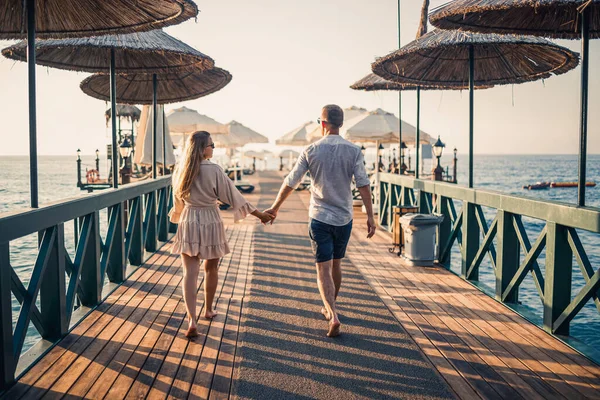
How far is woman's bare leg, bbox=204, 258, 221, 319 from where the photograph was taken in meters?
5.13

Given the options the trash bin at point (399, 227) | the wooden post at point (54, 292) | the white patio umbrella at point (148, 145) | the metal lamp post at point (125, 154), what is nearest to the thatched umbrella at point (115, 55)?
the wooden post at point (54, 292)

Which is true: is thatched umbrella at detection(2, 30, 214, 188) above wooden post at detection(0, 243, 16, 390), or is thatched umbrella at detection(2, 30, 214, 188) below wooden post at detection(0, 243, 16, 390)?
above

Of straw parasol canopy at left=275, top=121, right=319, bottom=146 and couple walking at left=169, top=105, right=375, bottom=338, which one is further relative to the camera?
straw parasol canopy at left=275, top=121, right=319, bottom=146

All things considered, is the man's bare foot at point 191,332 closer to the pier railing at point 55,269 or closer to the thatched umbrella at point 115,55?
the pier railing at point 55,269

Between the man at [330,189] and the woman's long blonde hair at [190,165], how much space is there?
31.4 inches

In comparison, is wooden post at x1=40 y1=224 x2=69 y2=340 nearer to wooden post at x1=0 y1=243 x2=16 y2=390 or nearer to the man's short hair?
wooden post at x1=0 y1=243 x2=16 y2=390

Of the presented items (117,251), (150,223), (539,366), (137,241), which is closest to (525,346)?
(539,366)

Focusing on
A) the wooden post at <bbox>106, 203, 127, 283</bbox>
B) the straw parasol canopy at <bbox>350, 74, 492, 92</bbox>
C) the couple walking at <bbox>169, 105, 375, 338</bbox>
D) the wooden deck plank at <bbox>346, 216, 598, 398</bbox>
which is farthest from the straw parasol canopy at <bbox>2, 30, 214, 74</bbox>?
the wooden deck plank at <bbox>346, 216, 598, 398</bbox>

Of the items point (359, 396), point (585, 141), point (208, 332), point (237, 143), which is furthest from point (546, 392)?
point (237, 143)

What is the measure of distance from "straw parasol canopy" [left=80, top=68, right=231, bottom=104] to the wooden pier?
12.8ft

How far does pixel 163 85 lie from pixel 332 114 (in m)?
5.95

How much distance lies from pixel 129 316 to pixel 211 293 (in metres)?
0.81

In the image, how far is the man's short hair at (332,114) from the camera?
16.3 feet

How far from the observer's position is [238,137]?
1164 inches
